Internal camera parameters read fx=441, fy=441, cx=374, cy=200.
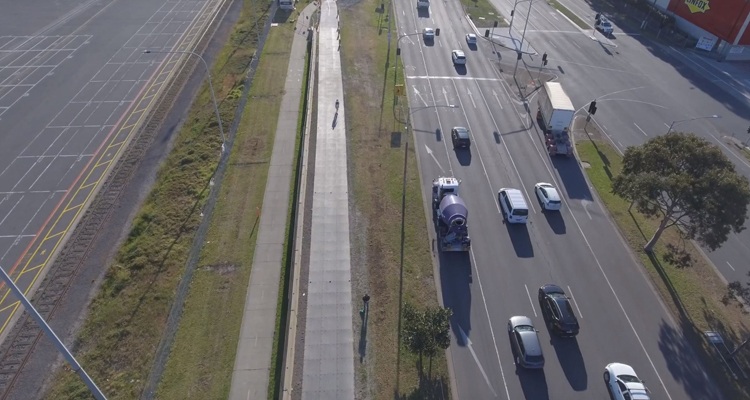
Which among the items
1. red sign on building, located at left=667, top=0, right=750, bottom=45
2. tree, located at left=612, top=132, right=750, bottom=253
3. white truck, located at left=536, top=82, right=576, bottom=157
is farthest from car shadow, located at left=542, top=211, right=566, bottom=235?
red sign on building, located at left=667, top=0, right=750, bottom=45

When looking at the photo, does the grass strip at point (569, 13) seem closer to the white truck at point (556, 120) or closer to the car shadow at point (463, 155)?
the white truck at point (556, 120)

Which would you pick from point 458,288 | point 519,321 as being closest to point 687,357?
point 519,321

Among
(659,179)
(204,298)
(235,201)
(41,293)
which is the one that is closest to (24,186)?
(41,293)

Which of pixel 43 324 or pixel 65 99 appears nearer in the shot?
pixel 43 324

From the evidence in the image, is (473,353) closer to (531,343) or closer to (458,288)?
(531,343)

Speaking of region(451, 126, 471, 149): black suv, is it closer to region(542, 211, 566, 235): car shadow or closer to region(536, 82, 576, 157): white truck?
region(536, 82, 576, 157): white truck

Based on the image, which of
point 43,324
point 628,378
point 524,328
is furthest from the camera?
point 524,328

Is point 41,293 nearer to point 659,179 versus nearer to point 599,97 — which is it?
point 659,179
